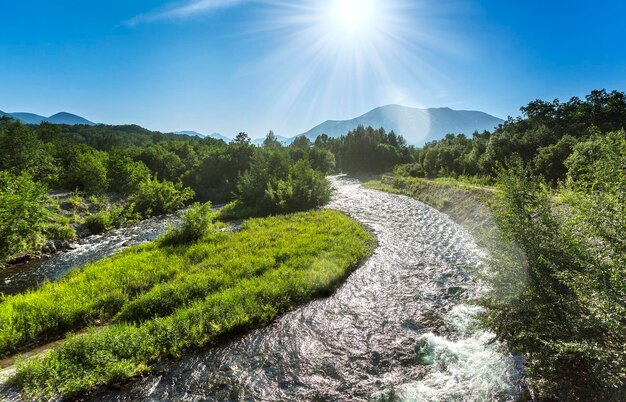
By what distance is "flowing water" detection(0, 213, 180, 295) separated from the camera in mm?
19094

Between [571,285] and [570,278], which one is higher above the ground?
[571,285]

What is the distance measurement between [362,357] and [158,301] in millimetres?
10570

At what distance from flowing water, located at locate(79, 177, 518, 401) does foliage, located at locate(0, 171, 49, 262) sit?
20.2 metres

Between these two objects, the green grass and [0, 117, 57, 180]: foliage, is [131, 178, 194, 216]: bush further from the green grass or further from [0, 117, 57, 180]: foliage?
the green grass

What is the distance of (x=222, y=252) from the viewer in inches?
827

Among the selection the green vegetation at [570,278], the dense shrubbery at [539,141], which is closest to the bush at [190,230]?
the green vegetation at [570,278]

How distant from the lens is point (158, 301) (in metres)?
14.1

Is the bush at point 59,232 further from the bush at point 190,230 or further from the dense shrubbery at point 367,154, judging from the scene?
the dense shrubbery at point 367,154

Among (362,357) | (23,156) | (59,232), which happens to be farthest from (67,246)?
(362,357)

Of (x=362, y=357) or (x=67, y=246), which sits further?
(x=67, y=246)

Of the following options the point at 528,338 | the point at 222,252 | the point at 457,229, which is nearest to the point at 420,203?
the point at 457,229

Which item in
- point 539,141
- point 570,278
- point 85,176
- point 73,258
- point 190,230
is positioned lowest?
point 73,258

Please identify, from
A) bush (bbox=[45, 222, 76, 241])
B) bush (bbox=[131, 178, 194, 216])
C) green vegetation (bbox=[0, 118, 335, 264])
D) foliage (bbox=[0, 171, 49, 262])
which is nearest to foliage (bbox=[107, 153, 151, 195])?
green vegetation (bbox=[0, 118, 335, 264])

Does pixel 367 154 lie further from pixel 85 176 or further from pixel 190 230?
pixel 190 230
